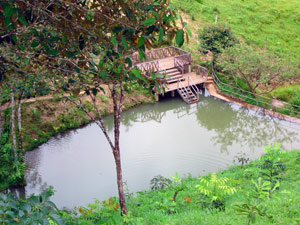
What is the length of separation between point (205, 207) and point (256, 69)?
11.1m

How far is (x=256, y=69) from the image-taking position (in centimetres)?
1659

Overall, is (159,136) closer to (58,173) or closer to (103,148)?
(103,148)

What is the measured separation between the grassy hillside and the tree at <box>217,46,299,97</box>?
4.78 meters

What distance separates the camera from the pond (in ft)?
38.5

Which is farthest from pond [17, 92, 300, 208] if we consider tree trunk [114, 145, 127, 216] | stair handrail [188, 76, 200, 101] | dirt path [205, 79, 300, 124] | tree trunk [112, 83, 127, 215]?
tree trunk [112, 83, 127, 215]

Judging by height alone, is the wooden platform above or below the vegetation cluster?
above

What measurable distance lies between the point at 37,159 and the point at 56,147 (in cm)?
103

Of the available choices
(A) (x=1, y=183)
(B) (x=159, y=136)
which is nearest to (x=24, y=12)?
(A) (x=1, y=183)

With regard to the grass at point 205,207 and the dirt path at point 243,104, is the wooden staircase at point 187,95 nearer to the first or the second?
the dirt path at point 243,104

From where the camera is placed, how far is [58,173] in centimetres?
1245

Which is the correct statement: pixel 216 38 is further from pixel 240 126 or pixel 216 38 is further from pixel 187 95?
pixel 240 126

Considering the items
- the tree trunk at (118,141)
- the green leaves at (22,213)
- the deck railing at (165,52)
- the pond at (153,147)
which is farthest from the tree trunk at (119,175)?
the deck railing at (165,52)

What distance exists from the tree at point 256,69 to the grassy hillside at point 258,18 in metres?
4.78

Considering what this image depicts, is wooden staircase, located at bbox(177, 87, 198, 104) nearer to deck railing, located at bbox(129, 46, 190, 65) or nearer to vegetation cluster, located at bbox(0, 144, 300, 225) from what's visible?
deck railing, located at bbox(129, 46, 190, 65)
